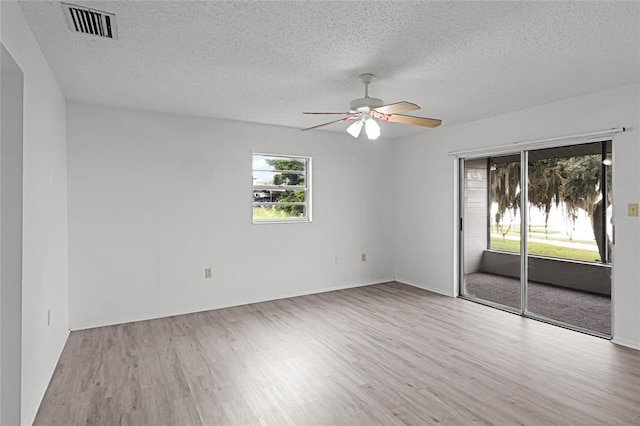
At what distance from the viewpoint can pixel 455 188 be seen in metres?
5.23

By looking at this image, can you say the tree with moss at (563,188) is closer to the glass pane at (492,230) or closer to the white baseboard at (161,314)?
the glass pane at (492,230)

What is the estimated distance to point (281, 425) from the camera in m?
2.29

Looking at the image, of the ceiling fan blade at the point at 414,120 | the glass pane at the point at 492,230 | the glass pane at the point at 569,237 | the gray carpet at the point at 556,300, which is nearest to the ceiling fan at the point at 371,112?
the ceiling fan blade at the point at 414,120

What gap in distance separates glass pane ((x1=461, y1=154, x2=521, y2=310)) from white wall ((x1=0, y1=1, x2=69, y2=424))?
4711mm

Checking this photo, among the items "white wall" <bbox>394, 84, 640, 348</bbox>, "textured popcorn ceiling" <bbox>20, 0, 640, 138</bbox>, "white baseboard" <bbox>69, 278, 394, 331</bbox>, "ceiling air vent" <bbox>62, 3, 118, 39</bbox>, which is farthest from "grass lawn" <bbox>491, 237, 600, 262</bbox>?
"ceiling air vent" <bbox>62, 3, 118, 39</bbox>

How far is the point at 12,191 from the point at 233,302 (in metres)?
3.09

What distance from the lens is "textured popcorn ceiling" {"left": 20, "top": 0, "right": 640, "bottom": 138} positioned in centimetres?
216

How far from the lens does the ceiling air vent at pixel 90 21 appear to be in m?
2.14

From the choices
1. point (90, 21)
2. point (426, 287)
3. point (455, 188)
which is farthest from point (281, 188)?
point (90, 21)

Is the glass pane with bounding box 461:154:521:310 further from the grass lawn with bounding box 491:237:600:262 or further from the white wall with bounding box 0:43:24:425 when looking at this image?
the white wall with bounding box 0:43:24:425

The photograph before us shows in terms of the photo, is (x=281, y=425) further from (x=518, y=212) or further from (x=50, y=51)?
(x=518, y=212)

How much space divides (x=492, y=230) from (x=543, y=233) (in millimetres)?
671

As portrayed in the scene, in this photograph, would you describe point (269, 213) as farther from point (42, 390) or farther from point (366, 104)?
point (42, 390)

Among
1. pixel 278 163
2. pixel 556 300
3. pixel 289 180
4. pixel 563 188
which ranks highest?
pixel 278 163
